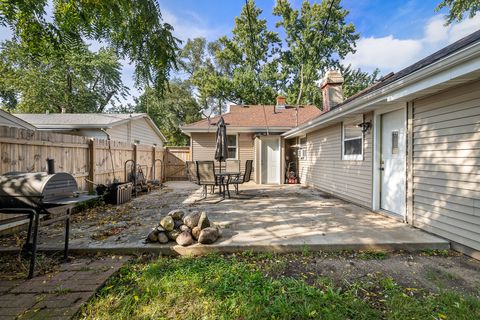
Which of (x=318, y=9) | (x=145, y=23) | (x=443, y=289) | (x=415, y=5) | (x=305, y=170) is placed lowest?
(x=443, y=289)

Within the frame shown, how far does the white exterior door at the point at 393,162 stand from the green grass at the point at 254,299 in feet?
8.37

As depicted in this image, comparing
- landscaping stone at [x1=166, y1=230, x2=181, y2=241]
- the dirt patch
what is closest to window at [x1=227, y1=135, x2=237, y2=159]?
landscaping stone at [x1=166, y1=230, x2=181, y2=241]

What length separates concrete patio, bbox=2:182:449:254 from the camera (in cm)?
308

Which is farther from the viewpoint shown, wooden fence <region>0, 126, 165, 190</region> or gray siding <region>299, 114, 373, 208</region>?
gray siding <region>299, 114, 373, 208</region>

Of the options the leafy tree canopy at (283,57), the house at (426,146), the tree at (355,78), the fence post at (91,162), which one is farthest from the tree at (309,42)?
the fence post at (91,162)

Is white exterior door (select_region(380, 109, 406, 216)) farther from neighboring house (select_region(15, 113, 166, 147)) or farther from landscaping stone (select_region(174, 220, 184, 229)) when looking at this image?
neighboring house (select_region(15, 113, 166, 147))

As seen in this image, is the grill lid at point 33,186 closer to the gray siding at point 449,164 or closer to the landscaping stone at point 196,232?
the landscaping stone at point 196,232

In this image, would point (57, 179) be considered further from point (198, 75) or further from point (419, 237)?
point (198, 75)

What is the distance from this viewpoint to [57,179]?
2.55m

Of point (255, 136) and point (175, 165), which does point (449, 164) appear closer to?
point (255, 136)

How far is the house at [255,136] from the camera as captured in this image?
1024cm

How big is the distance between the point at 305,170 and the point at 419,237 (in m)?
6.47

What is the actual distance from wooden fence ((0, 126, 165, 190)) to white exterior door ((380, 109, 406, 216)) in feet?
21.7

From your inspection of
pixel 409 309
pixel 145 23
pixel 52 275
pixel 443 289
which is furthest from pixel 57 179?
pixel 443 289
